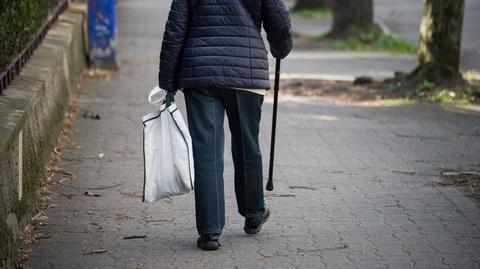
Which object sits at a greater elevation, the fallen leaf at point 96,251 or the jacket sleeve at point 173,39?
the jacket sleeve at point 173,39

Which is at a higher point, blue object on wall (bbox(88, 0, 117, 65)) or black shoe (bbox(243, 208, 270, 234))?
black shoe (bbox(243, 208, 270, 234))

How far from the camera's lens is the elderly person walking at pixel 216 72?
5.82 m

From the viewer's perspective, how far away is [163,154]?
6.02 meters

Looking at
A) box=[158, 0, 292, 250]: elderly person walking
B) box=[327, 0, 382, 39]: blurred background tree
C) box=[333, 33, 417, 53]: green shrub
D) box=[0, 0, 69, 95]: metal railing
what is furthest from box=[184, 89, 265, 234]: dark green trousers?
box=[327, 0, 382, 39]: blurred background tree

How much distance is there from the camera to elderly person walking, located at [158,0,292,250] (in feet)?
19.1

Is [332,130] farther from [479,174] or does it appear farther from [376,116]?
[479,174]

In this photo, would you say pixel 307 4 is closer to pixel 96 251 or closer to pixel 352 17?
pixel 352 17

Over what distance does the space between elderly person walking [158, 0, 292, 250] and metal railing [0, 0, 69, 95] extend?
5.69ft

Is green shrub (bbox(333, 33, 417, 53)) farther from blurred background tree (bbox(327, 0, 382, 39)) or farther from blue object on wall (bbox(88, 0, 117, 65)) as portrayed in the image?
blue object on wall (bbox(88, 0, 117, 65))

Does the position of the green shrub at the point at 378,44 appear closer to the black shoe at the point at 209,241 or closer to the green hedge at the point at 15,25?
the green hedge at the point at 15,25

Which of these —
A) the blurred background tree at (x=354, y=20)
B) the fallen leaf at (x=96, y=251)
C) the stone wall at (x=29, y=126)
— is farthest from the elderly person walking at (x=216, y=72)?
the blurred background tree at (x=354, y=20)

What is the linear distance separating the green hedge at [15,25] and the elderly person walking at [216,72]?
1.65m

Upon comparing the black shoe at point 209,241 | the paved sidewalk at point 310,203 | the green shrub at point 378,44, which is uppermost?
the black shoe at point 209,241

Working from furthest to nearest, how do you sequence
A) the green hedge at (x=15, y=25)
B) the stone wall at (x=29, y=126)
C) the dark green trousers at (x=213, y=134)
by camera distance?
the green hedge at (x=15, y=25)
the dark green trousers at (x=213, y=134)
the stone wall at (x=29, y=126)
